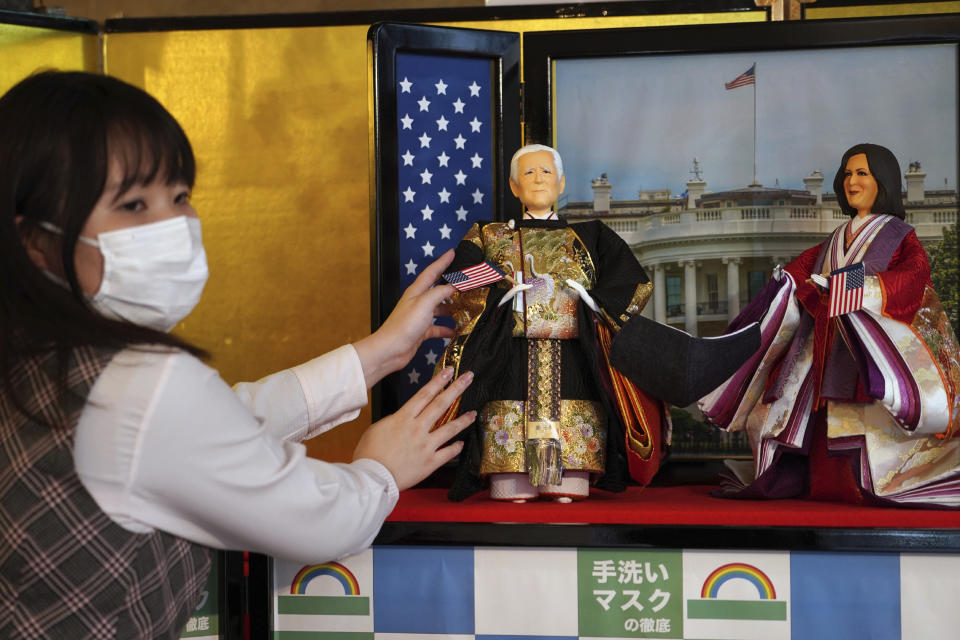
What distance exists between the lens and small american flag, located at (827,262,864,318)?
7.04 ft

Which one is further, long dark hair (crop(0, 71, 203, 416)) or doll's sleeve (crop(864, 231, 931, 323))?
doll's sleeve (crop(864, 231, 931, 323))

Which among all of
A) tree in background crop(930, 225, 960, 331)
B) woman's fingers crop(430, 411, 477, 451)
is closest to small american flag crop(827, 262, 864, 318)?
tree in background crop(930, 225, 960, 331)

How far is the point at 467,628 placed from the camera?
1963mm

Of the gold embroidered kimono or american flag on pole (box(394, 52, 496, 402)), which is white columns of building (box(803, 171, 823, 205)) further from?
american flag on pole (box(394, 52, 496, 402))

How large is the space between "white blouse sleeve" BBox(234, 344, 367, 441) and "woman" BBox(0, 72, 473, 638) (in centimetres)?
48

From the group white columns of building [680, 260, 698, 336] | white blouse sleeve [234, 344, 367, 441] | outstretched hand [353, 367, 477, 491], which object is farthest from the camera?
white columns of building [680, 260, 698, 336]

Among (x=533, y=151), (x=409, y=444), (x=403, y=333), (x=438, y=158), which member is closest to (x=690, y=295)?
(x=533, y=151)

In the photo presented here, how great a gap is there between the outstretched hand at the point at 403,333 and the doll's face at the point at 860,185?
1.02 meters

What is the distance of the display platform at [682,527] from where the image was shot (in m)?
1.88

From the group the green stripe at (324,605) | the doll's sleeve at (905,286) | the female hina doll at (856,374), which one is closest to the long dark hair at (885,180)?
the female hina doll at (856,374)

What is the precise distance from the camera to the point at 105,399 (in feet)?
3.61

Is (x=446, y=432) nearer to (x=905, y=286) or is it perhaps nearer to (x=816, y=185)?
(x=905, y=286)

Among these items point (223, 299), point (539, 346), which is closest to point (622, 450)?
point (539, 346)

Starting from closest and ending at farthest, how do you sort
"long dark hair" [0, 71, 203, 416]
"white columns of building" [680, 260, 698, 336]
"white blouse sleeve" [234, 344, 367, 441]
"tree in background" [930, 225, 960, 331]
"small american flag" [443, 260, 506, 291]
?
"long dark hair" [0, 71, 203, 416] < "white blouse sleeve" [234, 344, 367, 441] < "small american flag" [443, 260, 506, 291] < "tree in background" [930, 225, 960, 331] < "white columns of building" [680, 260, 698, 336]
